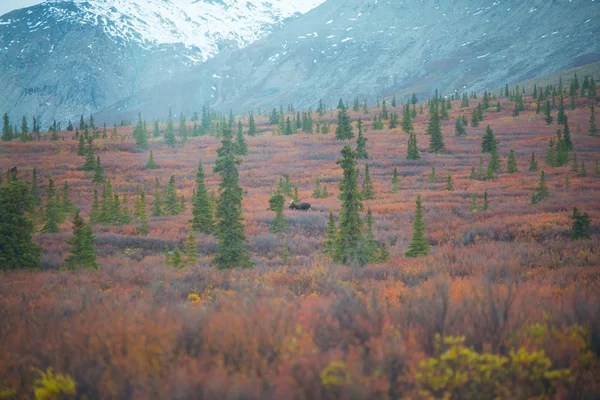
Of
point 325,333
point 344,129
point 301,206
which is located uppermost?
point 344,129

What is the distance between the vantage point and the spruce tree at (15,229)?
12.1 metres

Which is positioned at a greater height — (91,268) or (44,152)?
(44,152)

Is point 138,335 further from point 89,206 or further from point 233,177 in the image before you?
point 89,206

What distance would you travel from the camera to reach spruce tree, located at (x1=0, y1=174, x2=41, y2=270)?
39.7 ft

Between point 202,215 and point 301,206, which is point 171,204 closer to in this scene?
point 202,215

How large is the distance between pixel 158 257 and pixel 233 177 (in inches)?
226

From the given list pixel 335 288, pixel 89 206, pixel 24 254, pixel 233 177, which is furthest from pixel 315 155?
pixel 335 288

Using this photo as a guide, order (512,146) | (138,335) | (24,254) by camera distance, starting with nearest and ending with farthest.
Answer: (138,335) → (24,254) → (512,146)

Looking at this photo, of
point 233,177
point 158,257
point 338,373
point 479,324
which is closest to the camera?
point 338,373

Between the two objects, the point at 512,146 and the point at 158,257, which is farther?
the point at 512,146

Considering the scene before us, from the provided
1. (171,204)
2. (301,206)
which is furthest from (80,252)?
(301,206)

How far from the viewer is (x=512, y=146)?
167ft

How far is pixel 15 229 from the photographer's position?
41.0 ft

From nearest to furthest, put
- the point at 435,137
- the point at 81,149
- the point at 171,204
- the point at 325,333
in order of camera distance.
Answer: the point at 325,333 < the point at 171,204 < the point at 435,137 < the point at 81,149
